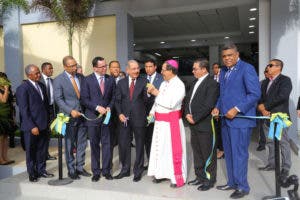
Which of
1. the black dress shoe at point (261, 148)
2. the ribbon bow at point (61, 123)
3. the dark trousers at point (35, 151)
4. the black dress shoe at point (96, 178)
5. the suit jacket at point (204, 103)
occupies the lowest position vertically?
the black dress shoe at point (96, 178)

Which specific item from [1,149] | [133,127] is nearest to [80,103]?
[133,127]

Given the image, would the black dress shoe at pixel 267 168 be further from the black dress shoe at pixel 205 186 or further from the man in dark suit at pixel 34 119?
the man in dark suit at pixel 34 119

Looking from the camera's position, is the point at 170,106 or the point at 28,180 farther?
the point at 28,180

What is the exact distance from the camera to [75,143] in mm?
5016

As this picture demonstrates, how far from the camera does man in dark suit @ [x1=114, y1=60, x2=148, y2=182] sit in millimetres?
4715

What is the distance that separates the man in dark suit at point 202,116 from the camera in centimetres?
421

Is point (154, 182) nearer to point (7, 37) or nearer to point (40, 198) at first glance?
point (40, 198)

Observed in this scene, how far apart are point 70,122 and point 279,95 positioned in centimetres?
297

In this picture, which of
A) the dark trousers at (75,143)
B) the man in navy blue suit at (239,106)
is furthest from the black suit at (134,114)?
the man in navy blue suit at (239,106)

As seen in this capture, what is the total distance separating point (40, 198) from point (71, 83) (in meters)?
1.64

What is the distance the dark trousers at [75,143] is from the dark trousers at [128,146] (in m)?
0.58

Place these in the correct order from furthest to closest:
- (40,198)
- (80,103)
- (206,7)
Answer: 1. (206,7)
2. (80,103)
3. (40,198)

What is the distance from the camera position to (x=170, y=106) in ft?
14.2

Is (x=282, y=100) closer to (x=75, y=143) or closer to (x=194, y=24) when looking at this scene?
(x=75, y=143)
